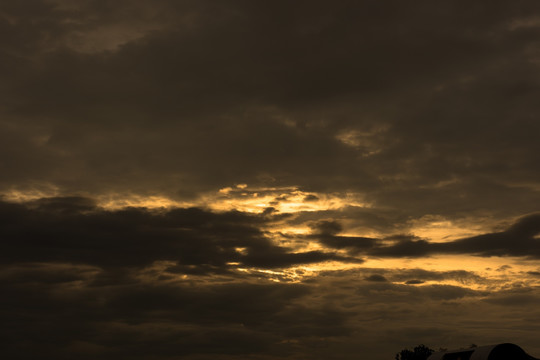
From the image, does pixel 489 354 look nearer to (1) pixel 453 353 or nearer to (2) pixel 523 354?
(2) pixel 523 354

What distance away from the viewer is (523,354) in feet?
223

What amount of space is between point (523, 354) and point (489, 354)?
446 centimetres

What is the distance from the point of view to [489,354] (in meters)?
66.9

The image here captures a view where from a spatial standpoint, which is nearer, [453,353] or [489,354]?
[489,354]

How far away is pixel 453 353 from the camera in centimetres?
7906

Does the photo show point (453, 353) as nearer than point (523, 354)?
No

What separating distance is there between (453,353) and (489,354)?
41.6ft

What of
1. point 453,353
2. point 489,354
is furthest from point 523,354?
point 453,353

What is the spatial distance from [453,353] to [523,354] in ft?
40.8
